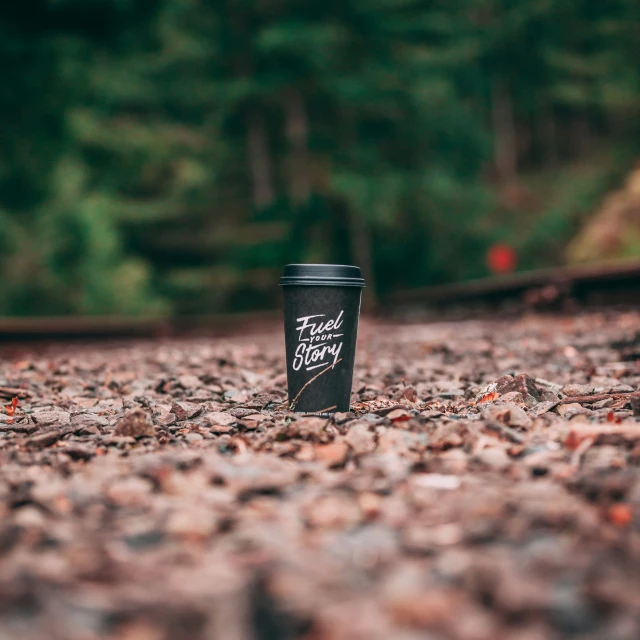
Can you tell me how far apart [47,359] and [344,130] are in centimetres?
1715

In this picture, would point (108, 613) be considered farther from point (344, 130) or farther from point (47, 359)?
point (344, 130)

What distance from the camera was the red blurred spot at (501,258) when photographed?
70.4ft

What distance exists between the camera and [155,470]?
6.30 feet

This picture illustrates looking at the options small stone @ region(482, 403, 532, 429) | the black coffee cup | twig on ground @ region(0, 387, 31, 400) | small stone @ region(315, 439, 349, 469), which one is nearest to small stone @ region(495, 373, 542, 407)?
small stone @ region(482, 403, 532, 429)

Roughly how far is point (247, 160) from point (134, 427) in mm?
20044

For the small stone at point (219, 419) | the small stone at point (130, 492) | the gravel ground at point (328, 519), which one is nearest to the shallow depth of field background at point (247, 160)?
the small stone at point (219, 419)

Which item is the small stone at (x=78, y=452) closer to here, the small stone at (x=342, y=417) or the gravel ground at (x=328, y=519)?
the gravel ground at (x=328, y=519)

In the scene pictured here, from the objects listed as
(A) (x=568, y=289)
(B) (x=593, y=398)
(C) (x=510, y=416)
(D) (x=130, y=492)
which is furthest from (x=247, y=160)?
(D) (x=130, y=492)

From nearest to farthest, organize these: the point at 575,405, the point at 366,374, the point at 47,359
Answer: the point at 575,405 → the point at 366,374 → the point at 47,359

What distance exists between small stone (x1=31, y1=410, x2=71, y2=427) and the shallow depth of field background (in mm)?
12779

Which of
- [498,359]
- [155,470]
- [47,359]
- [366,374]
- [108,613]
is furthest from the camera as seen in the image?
[47,359]

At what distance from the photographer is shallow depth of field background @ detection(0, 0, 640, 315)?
1633 cm

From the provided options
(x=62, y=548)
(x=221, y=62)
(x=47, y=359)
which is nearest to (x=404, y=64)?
(x=221, y=62)

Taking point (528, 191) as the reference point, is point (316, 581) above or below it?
below
